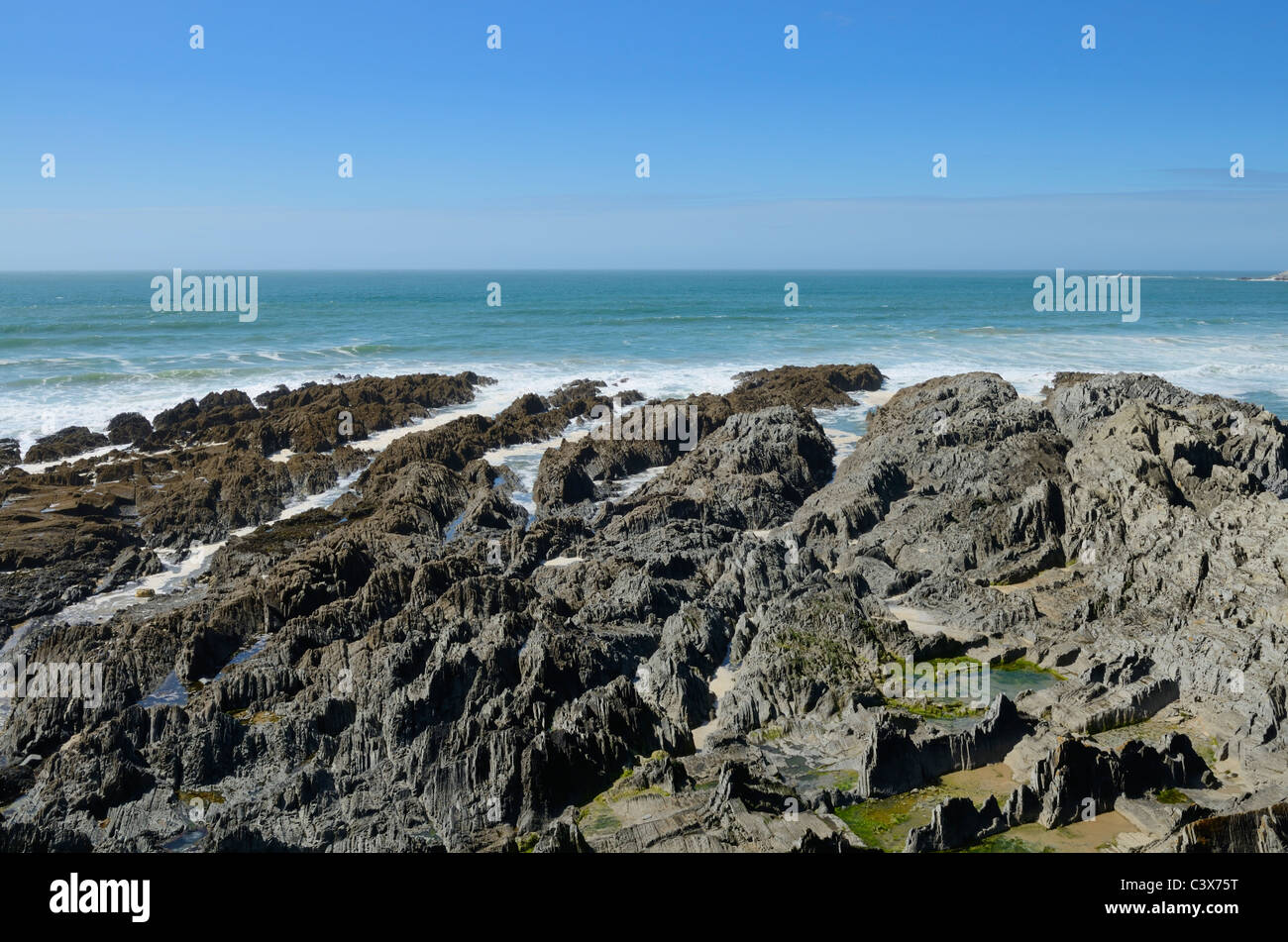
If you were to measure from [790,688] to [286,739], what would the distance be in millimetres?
6875

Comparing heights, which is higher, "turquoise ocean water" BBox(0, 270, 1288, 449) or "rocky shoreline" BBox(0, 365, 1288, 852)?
"turquoise ocean water" BBox(0, 270, 1288, 449)

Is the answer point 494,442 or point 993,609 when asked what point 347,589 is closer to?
point 993,609

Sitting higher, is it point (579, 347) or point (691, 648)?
point (579, 347)

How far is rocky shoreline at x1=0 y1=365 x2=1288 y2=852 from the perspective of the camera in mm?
9906

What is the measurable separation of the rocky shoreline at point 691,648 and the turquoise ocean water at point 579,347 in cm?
2047

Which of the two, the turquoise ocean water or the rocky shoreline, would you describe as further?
the turquoise ocean water

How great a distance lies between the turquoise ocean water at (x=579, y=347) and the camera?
153 feet

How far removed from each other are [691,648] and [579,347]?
173ft

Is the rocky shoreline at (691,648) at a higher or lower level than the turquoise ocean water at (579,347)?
lower

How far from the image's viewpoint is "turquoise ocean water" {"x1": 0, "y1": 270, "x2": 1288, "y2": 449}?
153 ft

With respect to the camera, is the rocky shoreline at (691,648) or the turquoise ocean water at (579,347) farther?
the turquoise ocean water at (579,347)

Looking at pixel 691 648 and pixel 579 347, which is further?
pixel 579 347

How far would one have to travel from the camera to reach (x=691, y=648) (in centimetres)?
1388

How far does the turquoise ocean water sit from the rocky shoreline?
67.2 ft
